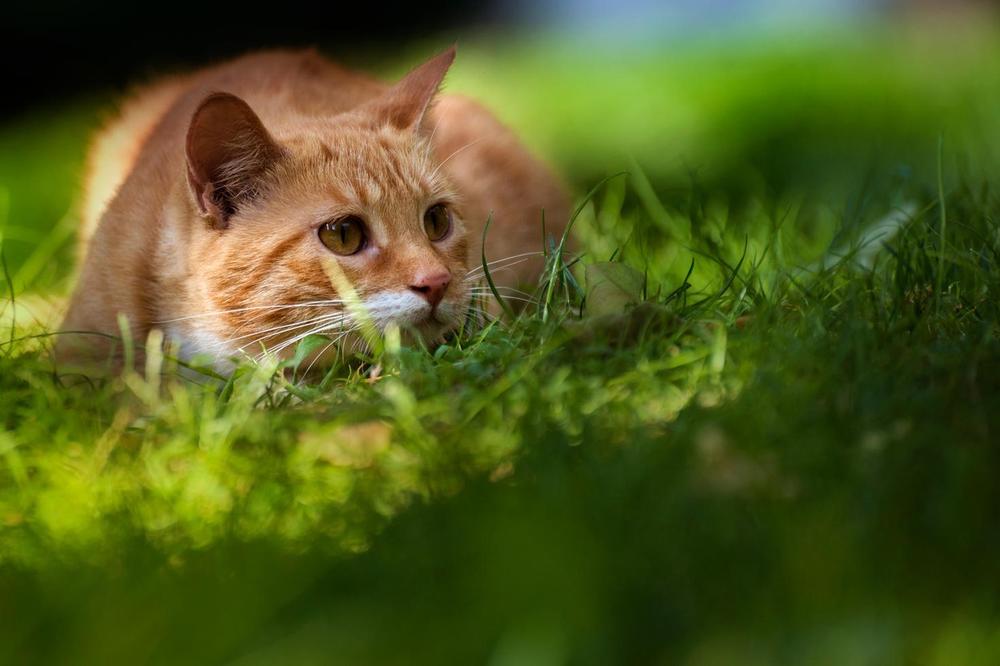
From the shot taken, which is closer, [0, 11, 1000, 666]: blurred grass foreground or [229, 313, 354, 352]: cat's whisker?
[0, 11, 1000, 666]: blurred grass foreground

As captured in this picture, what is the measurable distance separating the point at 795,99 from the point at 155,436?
3.71m

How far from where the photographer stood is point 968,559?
1222mm

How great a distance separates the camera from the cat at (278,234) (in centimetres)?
207

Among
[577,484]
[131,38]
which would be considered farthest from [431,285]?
[131,38]

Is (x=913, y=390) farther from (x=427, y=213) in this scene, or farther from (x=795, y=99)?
(x=795, y=99)

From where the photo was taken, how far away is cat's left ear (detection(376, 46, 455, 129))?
243 centimetres

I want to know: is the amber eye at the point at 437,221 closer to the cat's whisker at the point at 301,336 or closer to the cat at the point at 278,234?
the cat at the point at 278,234

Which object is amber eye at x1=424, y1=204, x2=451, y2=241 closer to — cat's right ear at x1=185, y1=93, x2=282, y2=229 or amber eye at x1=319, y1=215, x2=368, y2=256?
amber eye at x1=319, y1=215, x2=368, y2=256

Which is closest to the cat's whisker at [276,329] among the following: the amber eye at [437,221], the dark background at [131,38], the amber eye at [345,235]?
the amber eye at [345,235]

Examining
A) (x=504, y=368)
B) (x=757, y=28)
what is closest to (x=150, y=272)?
(x=504, y=368)

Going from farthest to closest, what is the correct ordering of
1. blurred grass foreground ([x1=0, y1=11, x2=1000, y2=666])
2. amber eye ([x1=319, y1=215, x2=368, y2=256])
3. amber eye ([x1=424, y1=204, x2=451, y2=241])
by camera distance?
1. amber eye ([x1=424, y1=204, x2=451, y2=241])
2. amber eye ([x1=319, y1=215, x2=368, y2=256])
3. blurred grass foreground ([x1=0, y1=11, x2=1000, y2=666])

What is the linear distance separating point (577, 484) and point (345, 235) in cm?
90

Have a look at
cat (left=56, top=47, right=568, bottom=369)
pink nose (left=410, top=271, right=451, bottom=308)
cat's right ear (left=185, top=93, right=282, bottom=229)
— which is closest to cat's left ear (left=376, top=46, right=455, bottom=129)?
cat (left=56, top=47, right=568, bottom=369)

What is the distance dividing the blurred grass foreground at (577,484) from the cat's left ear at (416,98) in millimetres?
535
